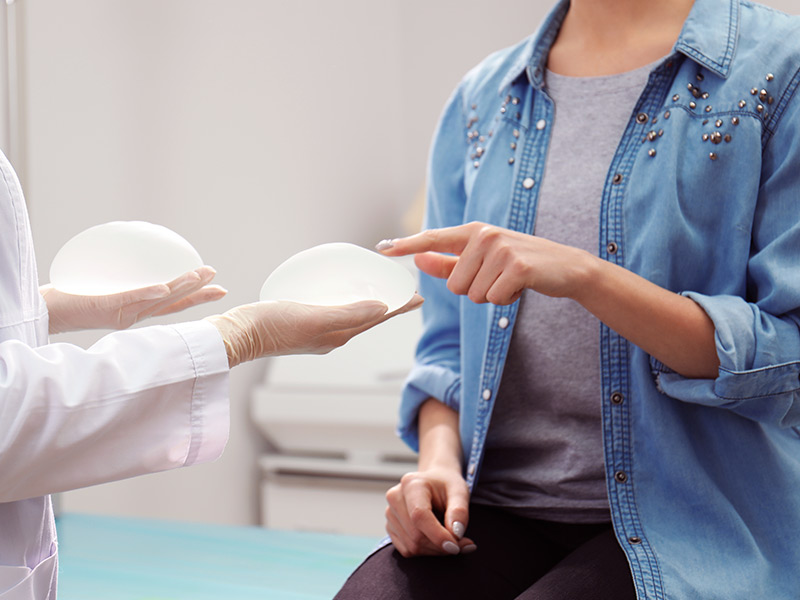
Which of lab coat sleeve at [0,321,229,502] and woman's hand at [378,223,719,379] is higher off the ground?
woman's hand at [378,223,719,379]

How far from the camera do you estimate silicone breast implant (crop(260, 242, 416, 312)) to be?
920mm

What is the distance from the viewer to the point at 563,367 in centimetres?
107

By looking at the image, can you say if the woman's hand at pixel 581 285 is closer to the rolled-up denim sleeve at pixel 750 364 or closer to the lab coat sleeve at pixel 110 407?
the rolled-up denim sleeve at pixel 750 364

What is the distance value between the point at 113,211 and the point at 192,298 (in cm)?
108

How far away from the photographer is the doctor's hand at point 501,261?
90cm

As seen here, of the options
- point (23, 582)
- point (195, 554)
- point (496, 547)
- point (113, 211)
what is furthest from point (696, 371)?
point (113, 211)

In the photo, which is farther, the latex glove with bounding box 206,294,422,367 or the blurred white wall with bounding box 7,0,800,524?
the blurred white wall with bounding box 7,0,800,524

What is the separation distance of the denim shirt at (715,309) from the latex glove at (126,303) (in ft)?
1.29

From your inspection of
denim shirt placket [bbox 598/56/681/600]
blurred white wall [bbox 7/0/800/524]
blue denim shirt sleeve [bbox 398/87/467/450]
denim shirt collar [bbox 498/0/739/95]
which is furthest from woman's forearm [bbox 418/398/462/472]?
blurred white wall [bbox 7/0/800/524]

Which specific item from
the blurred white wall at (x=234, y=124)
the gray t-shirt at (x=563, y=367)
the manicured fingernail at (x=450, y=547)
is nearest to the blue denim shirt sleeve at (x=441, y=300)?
the gray t-shirt at (x=563, y=367)

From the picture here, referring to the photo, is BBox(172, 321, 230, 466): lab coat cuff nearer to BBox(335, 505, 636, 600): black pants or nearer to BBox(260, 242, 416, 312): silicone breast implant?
BBox(260, 242, 416, 312): silicone breast implant

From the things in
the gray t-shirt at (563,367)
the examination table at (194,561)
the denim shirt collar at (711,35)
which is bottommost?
the examination table at (194,561)

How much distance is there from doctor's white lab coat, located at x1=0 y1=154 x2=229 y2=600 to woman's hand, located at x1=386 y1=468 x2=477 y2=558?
29 centimetres

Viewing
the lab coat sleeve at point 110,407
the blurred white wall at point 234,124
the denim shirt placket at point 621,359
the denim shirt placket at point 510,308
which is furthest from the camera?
the blurred white wall at point 234,124
